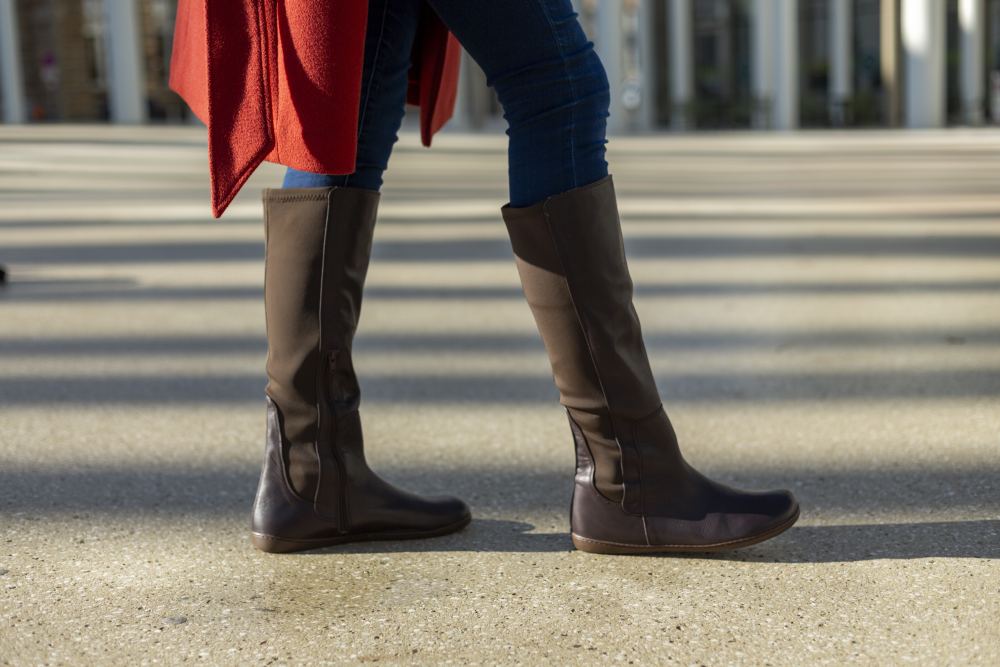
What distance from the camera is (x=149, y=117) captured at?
28688 mm

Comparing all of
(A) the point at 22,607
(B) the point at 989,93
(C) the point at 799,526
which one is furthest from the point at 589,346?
(B) the point at 989,93

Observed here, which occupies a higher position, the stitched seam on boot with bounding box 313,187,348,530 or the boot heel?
the stitched seam on boot with bounding box 313,187,348,530

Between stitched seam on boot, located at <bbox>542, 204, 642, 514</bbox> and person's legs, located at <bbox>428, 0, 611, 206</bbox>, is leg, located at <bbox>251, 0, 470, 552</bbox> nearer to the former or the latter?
person's legs, located at <bbox>428, 0, 611, 206</bbox>

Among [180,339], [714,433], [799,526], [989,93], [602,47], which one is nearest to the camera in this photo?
[799,526]

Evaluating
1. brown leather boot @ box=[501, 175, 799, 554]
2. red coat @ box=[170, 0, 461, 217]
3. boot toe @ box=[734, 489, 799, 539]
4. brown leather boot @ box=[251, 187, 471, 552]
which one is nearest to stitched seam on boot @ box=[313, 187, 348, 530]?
brown leather boot @ box=[251, 187, 471, 552]

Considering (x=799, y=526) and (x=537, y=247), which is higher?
(x=537, y=247)

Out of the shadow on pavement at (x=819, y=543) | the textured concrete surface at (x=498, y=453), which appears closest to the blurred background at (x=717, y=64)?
the textured concrete surface at (x=498, y=453)

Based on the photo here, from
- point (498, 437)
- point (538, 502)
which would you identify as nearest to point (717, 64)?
point (498, 437)

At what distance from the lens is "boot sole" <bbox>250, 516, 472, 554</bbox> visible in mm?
1803

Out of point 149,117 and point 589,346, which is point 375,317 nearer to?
point 589,346

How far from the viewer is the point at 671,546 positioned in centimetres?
174

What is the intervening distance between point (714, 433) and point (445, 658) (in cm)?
123

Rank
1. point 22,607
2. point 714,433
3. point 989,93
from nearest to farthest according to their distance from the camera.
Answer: point 22,607 < point 714,433 < point 989,93

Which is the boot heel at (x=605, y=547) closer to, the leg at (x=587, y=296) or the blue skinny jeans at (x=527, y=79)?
the leg at (x=587, y=296)
